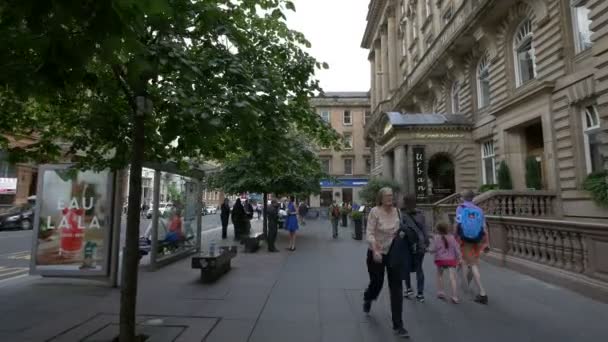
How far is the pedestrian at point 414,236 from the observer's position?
5.59 meters

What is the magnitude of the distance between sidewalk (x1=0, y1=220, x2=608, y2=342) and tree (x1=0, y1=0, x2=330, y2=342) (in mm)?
1310

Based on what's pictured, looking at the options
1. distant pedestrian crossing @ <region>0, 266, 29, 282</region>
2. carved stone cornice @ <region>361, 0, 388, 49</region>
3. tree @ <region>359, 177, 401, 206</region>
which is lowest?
distant pedestrian crossing @ <region>0, 266, 29, 282</region>

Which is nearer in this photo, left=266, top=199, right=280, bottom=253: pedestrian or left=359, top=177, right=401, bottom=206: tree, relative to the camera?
left=266, top=199, right=280, bottom=253: pedestrian

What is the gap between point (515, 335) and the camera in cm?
454

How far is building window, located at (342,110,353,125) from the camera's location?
180 ft

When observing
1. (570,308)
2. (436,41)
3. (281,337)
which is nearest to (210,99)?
(281,337)

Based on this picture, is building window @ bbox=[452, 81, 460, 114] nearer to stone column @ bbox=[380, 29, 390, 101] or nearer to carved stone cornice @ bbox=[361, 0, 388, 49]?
stone column @ bbox=[380, 29, 390, 101]

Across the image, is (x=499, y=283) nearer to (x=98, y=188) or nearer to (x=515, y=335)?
(x=515, y=335)

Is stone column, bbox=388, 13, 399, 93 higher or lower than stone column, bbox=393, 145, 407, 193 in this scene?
higher

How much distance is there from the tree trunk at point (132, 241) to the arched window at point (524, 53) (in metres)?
15.2

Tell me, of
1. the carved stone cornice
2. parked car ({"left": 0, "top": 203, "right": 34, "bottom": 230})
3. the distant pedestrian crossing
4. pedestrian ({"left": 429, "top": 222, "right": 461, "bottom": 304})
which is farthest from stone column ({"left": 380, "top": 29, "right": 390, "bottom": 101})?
the distant pedestrian crossing

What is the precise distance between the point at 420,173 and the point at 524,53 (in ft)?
23.5

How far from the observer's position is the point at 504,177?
15.2 metres

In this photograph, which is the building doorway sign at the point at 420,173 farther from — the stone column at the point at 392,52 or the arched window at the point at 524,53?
the stone column at the point at 392,52
